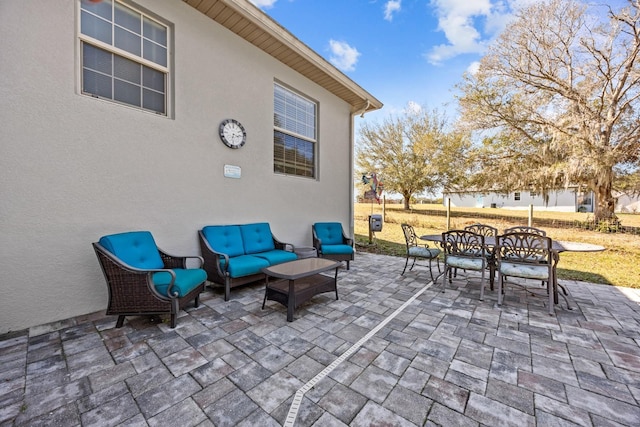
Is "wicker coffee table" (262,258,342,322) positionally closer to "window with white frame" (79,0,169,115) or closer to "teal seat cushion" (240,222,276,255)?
"teal seat cushion" (240,222,276,255)

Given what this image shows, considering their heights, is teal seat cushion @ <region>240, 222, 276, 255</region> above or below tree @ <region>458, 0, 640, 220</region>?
below

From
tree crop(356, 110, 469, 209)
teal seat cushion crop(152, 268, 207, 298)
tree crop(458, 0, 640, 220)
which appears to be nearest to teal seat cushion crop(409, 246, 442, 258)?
teal seat cushion crop(152, 268, 207, 298)

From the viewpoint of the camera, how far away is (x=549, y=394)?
1644 millimetres

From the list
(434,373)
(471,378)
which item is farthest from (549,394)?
(434,373)

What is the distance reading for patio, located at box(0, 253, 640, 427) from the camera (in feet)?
4.83

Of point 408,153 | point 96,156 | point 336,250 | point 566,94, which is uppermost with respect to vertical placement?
point 566,94

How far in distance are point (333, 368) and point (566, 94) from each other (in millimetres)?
10582

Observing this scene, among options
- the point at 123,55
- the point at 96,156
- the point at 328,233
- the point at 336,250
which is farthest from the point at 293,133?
the point at 96,156

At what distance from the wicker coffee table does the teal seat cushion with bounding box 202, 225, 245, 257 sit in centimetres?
105

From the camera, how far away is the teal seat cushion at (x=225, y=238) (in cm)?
366

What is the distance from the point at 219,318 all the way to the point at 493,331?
2.85 metres

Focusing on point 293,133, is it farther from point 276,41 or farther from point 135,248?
point 135,248

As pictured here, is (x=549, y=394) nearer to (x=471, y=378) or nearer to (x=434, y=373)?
(x=471, y=378)

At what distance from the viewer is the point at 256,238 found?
4.21m
